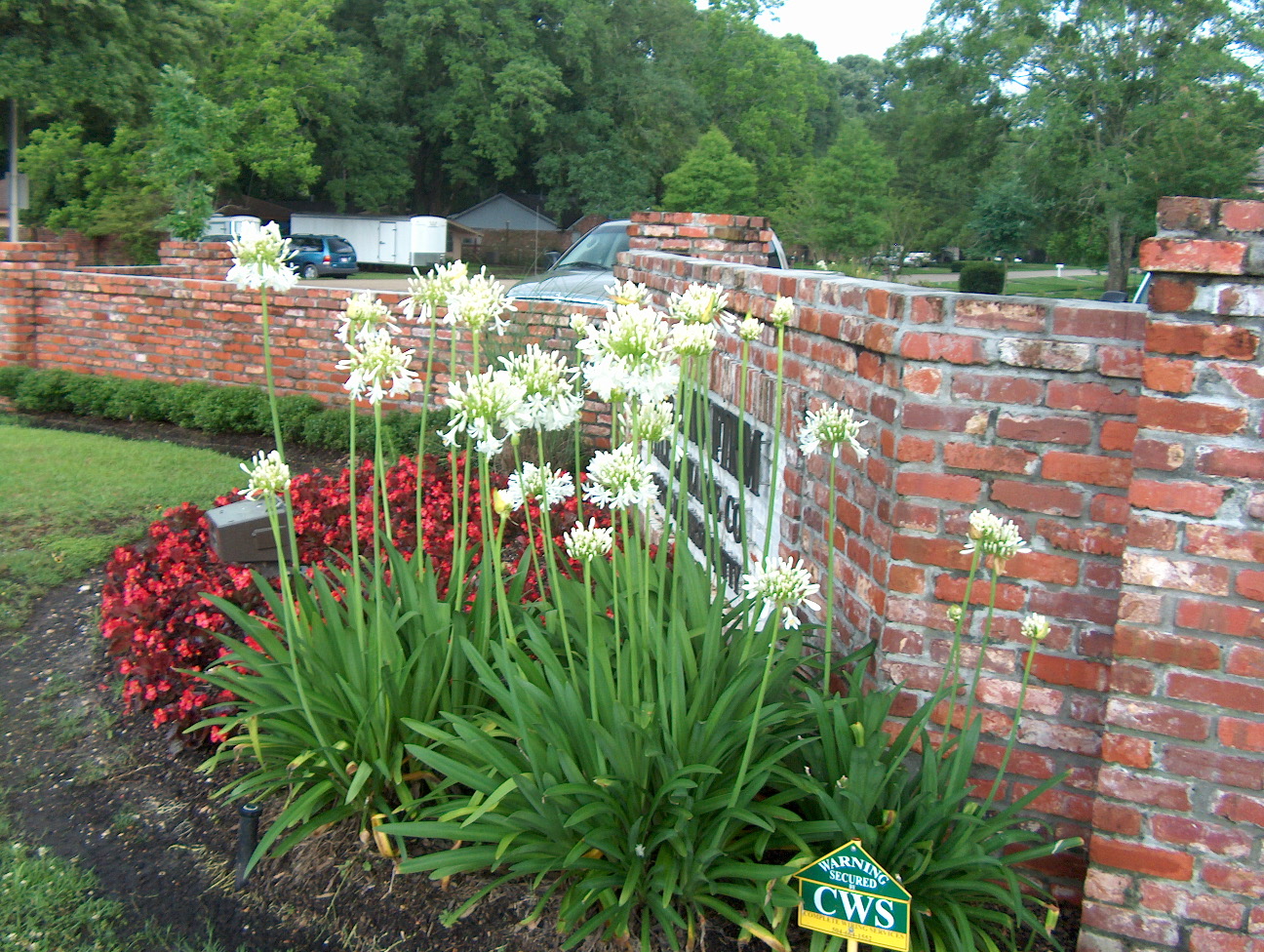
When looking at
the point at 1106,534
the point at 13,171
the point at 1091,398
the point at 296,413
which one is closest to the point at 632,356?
the point at 1091,398

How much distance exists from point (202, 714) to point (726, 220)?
592 centimetres

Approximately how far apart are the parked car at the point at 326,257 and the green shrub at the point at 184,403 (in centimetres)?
2950

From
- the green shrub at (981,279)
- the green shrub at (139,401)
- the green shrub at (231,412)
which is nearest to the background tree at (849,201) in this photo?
the green shrub at (981,279)

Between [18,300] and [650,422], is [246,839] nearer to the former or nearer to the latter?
[650,422]

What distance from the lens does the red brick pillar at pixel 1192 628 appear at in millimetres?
2490

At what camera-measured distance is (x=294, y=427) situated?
9562mm

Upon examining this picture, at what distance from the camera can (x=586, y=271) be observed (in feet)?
36.4

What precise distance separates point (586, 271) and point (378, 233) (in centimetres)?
3836

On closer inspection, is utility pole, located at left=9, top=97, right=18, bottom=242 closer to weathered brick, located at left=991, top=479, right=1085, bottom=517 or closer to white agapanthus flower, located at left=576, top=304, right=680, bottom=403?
white agapanthus flower, located at left=576, top=304, right=680, bottom=403

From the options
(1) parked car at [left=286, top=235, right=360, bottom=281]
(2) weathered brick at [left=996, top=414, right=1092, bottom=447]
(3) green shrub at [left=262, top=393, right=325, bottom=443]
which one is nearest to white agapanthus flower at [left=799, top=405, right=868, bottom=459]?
(2) weathered brick at [left=996, top=414, right=1092, bottom=447]

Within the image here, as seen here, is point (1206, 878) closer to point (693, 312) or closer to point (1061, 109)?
point (693, 312)

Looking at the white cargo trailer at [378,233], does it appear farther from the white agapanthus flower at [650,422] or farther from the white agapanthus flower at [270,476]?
the white agapanthus flower at [650,422]

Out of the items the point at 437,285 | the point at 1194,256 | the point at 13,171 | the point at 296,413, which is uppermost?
the point at 13,171

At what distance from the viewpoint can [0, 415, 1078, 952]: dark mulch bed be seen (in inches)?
111
